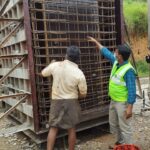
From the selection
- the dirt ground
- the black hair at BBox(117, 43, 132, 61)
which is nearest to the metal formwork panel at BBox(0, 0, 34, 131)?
the dirt ground

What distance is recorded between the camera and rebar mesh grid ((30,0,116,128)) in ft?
16.9

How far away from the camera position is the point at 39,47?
198 inches

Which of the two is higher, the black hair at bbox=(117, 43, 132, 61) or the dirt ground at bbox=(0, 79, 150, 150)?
the black hair at bbox=(117, 43, 132, 61)

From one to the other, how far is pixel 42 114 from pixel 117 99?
1.31 meters

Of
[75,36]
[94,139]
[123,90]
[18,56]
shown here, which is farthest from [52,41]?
[94,139]

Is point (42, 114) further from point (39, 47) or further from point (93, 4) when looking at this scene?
point (93, 4)

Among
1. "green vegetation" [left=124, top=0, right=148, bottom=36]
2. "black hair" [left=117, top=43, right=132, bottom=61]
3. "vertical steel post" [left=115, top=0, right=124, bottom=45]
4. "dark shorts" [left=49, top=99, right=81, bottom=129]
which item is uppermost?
"green vegetation" [left=124, top=0, right=148, bottom=36]

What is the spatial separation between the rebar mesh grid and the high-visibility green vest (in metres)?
0.96

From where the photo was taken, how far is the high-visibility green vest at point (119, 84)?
184 inches

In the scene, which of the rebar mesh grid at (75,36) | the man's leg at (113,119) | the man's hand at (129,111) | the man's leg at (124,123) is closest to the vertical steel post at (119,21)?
the rebar mesh grid at (75,36)

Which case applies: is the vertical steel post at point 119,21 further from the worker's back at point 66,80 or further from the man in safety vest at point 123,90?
the worker's back at point 66,80

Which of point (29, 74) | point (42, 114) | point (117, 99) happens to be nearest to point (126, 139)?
point (117, 99)

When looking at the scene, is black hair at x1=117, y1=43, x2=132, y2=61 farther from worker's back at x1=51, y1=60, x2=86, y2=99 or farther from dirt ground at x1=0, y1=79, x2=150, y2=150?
dirt ground at x1=0, y1=79, x2=150, y2=150

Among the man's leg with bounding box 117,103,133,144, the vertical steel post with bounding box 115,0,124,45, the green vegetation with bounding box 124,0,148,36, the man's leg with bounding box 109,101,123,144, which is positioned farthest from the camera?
the green vegetation with bounding box 124,0,148,36
